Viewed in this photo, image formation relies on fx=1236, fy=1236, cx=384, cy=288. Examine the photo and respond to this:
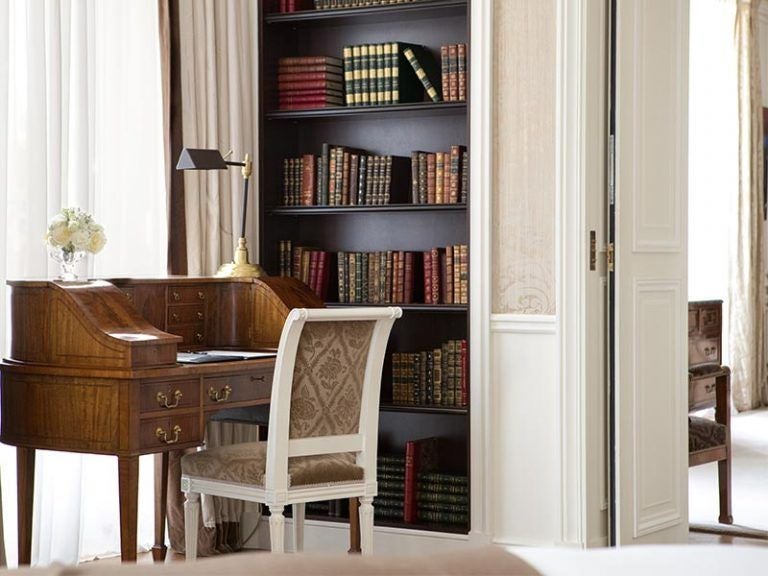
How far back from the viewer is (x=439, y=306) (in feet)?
15.3

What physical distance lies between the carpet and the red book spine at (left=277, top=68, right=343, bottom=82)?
241 centimetres

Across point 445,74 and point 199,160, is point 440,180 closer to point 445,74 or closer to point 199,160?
point 445,74

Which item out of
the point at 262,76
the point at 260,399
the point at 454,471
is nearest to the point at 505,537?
the point at 454,471

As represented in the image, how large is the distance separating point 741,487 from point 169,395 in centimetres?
364

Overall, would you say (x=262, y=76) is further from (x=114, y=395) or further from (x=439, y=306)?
(x=114, y=395)

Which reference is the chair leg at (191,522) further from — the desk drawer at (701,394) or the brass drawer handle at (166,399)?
the desk drawer at (701,394)

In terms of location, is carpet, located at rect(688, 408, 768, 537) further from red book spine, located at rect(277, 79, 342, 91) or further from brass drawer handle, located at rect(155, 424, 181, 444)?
brass drawer handle, located at rect(155, 424, 181, 444)

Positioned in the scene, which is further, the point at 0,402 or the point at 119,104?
the point at 119,104

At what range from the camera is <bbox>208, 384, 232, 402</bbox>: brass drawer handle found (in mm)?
3742

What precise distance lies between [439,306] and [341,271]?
48 cm

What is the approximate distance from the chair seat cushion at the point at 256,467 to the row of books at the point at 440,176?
1253 millimetres

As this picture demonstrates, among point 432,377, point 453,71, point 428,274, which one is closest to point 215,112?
point 453,71

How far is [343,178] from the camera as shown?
16.1 feet

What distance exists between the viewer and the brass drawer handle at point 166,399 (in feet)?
11.6
